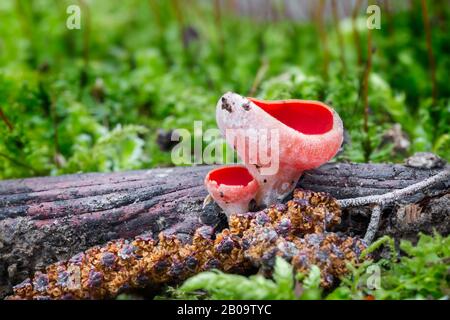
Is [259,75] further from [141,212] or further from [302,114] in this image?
[141,212]

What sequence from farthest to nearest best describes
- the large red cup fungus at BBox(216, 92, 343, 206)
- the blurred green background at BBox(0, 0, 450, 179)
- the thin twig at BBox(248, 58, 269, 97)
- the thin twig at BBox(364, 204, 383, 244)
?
the thin twig at BBox(248, 58, 269, 97)
the blurred green background at BBox(0, 0, 450, 179)
the thin twig at BBox(364, 204, 383, 244)
the large red cup fungus at BBox(216, 92, 343, 206)

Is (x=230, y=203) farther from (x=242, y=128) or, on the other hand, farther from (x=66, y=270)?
(x=66, y=270)

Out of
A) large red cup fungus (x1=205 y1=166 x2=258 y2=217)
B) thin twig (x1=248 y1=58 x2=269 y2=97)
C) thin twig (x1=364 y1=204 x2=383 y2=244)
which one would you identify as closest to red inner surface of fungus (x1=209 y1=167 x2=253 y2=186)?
large red cup fungus (x1=205 y1=166 x2=258 y2=217)

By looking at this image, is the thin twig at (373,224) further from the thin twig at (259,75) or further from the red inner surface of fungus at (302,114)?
the thin twig at (259,75)

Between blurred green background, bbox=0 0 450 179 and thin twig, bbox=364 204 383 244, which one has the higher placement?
blurred green background, bbox=0 0 450 179

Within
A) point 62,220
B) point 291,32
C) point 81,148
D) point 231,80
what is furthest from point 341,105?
point 291,32

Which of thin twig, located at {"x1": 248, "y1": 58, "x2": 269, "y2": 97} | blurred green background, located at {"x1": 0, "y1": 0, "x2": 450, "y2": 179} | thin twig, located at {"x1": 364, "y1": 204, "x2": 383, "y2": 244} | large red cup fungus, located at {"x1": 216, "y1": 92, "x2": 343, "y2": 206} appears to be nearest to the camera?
large red cup fungus, located at {"x1": 216, "y1": 92, "x2": 343, "y2": 206}

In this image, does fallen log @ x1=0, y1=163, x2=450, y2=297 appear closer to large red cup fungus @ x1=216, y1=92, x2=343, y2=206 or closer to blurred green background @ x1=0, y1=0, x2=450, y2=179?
large red cup fungus @ x1=216, y1=92, x2=343, y2=206
